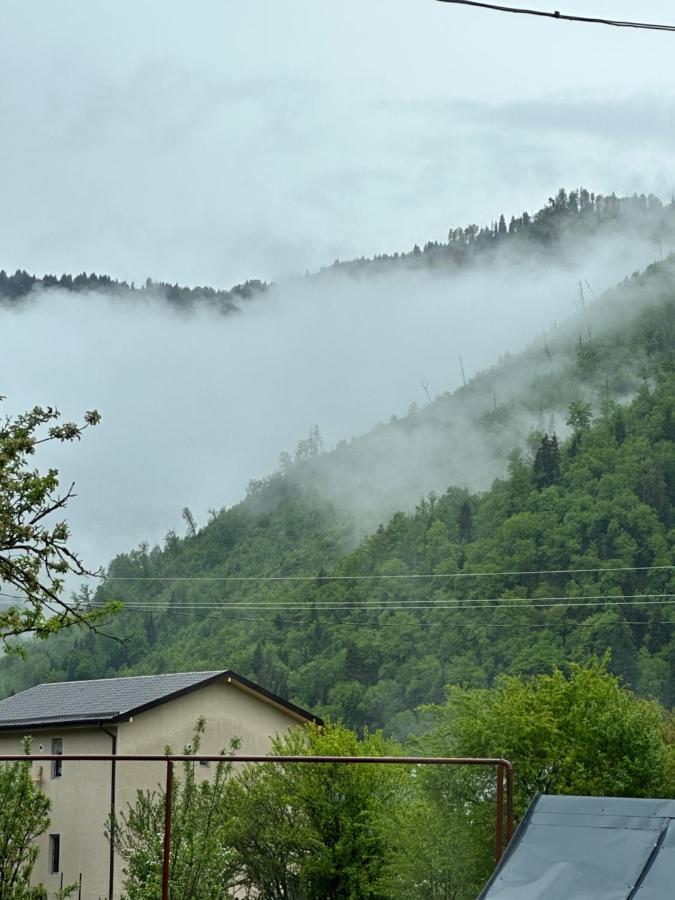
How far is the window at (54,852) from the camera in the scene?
10968mm

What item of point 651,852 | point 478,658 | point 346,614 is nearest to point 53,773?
point 651,852

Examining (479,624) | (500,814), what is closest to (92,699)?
(500,814)

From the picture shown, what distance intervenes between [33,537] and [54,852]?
476 centimetres

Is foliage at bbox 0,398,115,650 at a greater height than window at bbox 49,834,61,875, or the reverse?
foliage at bbox 0,398,115,650

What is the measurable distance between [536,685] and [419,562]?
14223 centimetres

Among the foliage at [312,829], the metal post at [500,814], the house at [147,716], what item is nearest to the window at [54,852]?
the foliage at [312,829]

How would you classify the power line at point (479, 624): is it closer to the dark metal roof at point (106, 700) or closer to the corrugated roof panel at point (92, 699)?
the corrugated roof panel at point (92, 699)

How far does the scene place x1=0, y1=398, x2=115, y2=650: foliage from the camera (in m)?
15.0

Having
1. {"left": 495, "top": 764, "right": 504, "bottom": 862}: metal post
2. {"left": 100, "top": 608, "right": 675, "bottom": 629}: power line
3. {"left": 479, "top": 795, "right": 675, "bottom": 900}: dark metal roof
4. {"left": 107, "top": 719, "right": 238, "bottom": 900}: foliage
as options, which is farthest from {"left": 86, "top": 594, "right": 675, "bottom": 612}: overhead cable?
{"left": 479, "top": 795, "right": 675, "bottom": 900}: dark metal roof

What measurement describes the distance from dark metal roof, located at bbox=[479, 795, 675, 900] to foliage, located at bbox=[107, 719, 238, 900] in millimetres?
3832

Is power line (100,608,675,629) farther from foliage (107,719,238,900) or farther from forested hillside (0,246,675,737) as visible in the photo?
foliage (107,719,238,900)

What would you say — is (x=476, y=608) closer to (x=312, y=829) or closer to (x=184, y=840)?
(x=312, y=829)

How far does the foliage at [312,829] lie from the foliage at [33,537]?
172 inches

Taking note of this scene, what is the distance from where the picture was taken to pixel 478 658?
149m
